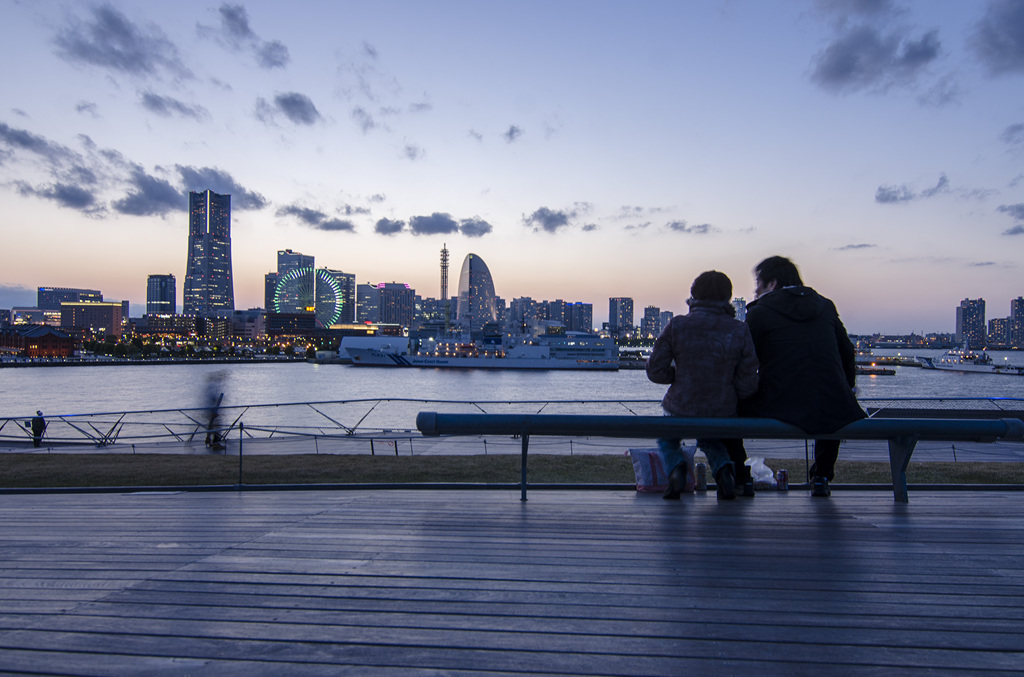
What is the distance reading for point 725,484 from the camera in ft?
11.3

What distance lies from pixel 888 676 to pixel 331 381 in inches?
2462

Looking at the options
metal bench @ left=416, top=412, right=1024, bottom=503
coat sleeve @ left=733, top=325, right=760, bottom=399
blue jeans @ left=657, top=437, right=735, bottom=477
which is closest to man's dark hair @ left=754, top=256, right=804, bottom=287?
coat sleeve @ left=733, top=325, right=760, bottom=399

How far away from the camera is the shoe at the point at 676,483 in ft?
11.3

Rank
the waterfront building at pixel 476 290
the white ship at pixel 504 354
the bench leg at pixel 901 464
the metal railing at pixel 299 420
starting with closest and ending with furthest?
the bench leg at pixel 901 464
the metal railing at pixel 299 420
the white ship at pixel 504 354
the waterfront building at pixel 476 290

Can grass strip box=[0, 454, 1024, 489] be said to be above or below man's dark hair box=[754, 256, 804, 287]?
below

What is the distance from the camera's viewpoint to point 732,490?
3.41 metres

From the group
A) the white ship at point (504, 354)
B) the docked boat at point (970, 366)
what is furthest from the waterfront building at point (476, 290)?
the docked boat at point (970, 366)

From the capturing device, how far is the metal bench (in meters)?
3.15

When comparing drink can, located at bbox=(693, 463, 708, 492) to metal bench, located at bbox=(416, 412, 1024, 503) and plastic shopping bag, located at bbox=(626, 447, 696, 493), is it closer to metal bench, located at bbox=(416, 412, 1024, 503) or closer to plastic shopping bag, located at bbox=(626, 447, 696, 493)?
plastic shopping bag, located at bbox=(626, 447, 696, 493)

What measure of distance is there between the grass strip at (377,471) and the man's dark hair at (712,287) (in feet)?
10.2

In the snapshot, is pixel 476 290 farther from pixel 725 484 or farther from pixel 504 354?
pixel 725 484

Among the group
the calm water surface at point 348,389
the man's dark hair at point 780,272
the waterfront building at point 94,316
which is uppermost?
the waterfront building at point 94,316

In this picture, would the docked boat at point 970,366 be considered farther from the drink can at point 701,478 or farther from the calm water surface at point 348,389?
the drink can at point 701,478

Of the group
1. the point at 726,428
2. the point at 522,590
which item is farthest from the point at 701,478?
the point at 522,590
